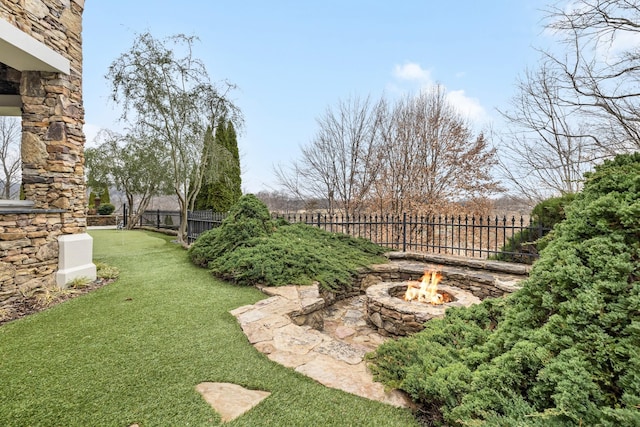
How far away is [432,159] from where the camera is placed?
37.6 feet

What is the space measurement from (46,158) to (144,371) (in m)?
4.24

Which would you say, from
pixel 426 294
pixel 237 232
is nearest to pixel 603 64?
pixel 426 294

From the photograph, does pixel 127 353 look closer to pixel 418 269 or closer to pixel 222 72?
pixel 418 269

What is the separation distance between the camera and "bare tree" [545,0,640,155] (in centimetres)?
608

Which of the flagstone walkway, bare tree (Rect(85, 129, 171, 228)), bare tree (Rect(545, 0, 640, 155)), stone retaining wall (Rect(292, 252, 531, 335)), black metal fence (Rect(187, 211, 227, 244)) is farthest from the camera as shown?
bare tree (Rect(85, 129, 171, 228))

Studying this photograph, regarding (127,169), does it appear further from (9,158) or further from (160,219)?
(9,158)

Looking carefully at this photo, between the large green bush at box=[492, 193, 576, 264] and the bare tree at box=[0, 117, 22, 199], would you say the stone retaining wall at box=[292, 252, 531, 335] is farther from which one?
the bare tree at box=[0, 117, 22, 199]

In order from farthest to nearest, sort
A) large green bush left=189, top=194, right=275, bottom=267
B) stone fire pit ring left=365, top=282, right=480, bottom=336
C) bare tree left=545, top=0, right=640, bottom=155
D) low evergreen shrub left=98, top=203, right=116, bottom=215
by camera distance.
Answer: low evergreen shrub left=98, top=203, right=116, bottom=215 < bare tree left=545, top=0, right=640, bottom=155 < large green bush left=189, top=194, right=275, bottom=267 < stone fire pit ring left=365, top=282, right=480, bottom=336

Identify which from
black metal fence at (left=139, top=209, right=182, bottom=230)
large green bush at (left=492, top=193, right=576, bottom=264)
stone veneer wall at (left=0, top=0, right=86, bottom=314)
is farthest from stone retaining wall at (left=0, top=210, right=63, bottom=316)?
black metal fence at (left=139, top=209, right=182, bottom=230)

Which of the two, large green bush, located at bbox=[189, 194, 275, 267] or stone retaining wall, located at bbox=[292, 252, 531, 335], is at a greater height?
large green bush, located at bbox=[189, 194, 275, 267]

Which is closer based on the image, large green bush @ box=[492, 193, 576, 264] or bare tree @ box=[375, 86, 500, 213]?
large green bush @ box=[492, 193, 576, 264]

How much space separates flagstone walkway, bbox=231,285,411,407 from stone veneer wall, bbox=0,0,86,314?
3.21 m

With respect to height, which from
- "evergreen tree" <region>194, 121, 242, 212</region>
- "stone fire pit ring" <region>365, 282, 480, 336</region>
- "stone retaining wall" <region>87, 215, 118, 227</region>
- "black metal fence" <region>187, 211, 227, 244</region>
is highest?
"evergreen tree" <region>194, 121, 242, 212</region>

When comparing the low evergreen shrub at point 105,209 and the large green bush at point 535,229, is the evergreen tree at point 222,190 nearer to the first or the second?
the low evergreen shrub at point 105,209
